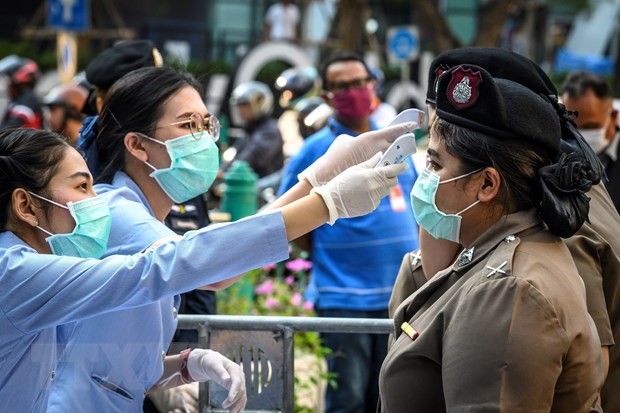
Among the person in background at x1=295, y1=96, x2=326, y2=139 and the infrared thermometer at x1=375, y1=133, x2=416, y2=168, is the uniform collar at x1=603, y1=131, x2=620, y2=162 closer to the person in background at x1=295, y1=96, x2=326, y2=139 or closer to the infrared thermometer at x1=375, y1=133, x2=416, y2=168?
the infrared thermometer at x1=375, y1=133, x2=416, y2=168

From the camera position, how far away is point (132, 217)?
10.9ft

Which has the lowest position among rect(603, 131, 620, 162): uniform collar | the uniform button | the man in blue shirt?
the man in blue shirt

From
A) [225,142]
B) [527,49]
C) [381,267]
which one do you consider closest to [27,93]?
[225,142]

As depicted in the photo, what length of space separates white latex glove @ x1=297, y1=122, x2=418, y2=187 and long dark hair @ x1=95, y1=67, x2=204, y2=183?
58cm

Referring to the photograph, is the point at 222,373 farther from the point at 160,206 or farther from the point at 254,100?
the point at 254,100

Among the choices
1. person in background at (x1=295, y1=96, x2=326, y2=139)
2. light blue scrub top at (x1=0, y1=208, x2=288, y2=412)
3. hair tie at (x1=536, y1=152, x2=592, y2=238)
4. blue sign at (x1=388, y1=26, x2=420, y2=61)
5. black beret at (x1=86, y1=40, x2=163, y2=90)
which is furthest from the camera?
blue sign at (x1=388, y1=26, x2=420, y2=61)

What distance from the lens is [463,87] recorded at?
8.73ft

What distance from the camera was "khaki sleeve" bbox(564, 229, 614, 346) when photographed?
2824mm

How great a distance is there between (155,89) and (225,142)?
1307 cm

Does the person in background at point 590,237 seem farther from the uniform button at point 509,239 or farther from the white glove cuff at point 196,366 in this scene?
the white glove cuff at point 196,366

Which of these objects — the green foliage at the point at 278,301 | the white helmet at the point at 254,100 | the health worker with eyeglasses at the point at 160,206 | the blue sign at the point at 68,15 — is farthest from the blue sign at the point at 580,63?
the health worker with eyeglasses at the point at 160,206

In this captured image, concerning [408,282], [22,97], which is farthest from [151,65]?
[22,97]

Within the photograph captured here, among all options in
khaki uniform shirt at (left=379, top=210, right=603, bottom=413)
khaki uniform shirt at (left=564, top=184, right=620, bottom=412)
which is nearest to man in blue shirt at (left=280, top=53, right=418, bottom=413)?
khaki uniform shirt at (left=564, top=184, right=620, bottom=412)

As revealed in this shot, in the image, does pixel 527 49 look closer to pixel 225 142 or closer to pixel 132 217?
pixel 225 142
